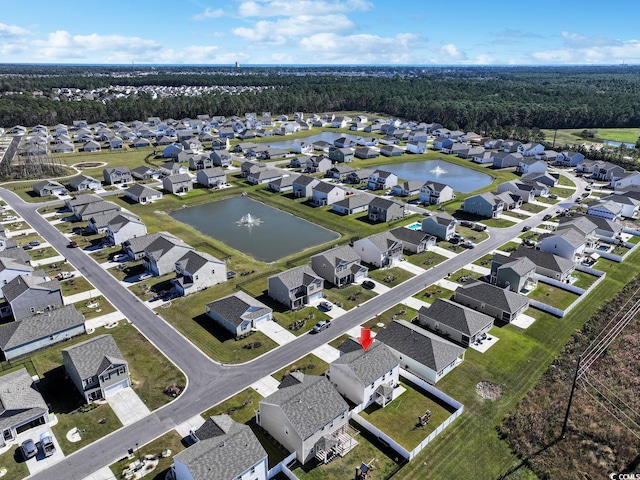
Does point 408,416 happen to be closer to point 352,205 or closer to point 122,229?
point 352,205

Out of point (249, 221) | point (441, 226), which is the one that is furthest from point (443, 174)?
point (249, 221)

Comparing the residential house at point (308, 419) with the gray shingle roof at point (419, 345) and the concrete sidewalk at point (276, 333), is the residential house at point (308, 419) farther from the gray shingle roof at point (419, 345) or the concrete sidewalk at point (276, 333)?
the concrete sidewalk at point (276, 333)

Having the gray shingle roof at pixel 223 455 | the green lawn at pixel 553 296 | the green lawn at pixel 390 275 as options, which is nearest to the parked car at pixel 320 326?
the green lawn at pixel 390 275

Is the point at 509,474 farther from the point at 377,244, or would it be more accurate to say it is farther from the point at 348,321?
the point at 377,244

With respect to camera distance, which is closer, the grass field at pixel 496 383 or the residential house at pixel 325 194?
the grass field at pixel 496 383

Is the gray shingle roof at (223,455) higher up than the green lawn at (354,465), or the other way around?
the gray shingle roof at (223,455)

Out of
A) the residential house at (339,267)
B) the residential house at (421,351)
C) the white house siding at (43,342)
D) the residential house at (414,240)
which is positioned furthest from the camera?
the residential house at (414,240)

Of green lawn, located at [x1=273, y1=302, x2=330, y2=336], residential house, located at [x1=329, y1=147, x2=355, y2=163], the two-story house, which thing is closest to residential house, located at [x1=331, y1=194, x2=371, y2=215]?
the two-story house
